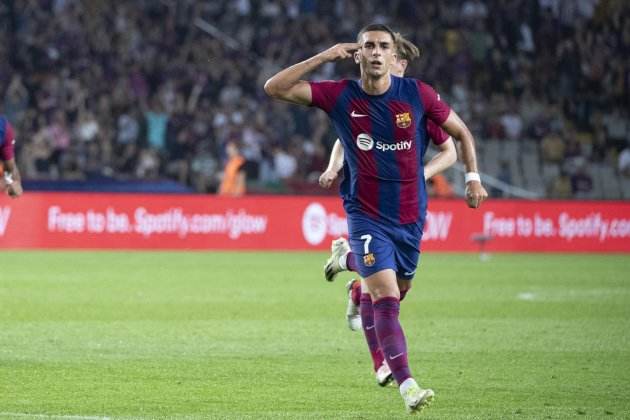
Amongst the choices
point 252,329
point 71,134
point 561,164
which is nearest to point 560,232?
point 561,164

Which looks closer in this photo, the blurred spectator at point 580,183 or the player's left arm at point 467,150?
the player's left arm at point 467,150

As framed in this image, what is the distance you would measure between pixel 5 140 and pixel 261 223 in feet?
50.3

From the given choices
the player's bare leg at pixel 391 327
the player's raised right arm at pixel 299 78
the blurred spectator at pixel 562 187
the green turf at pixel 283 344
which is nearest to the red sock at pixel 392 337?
the player's bare leg at pixel 391 327

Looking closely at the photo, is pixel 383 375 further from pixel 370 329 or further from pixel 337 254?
pixel 337 254

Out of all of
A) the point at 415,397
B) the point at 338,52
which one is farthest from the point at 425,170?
the point at 415,397

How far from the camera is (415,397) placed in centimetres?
765

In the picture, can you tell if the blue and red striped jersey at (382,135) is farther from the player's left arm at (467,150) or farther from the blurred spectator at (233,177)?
the blurred spectator at (233,177)

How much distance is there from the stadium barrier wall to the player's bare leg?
17.6 m

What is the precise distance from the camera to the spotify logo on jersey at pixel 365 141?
27.7ft

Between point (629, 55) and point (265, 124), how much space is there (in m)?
9.88

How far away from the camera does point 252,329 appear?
43.6 ft

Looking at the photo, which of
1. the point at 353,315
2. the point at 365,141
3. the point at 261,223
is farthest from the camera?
the point at 261,223

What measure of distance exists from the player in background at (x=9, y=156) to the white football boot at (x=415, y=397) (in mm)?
5347

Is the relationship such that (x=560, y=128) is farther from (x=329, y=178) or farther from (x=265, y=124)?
(x=329, y=178)
